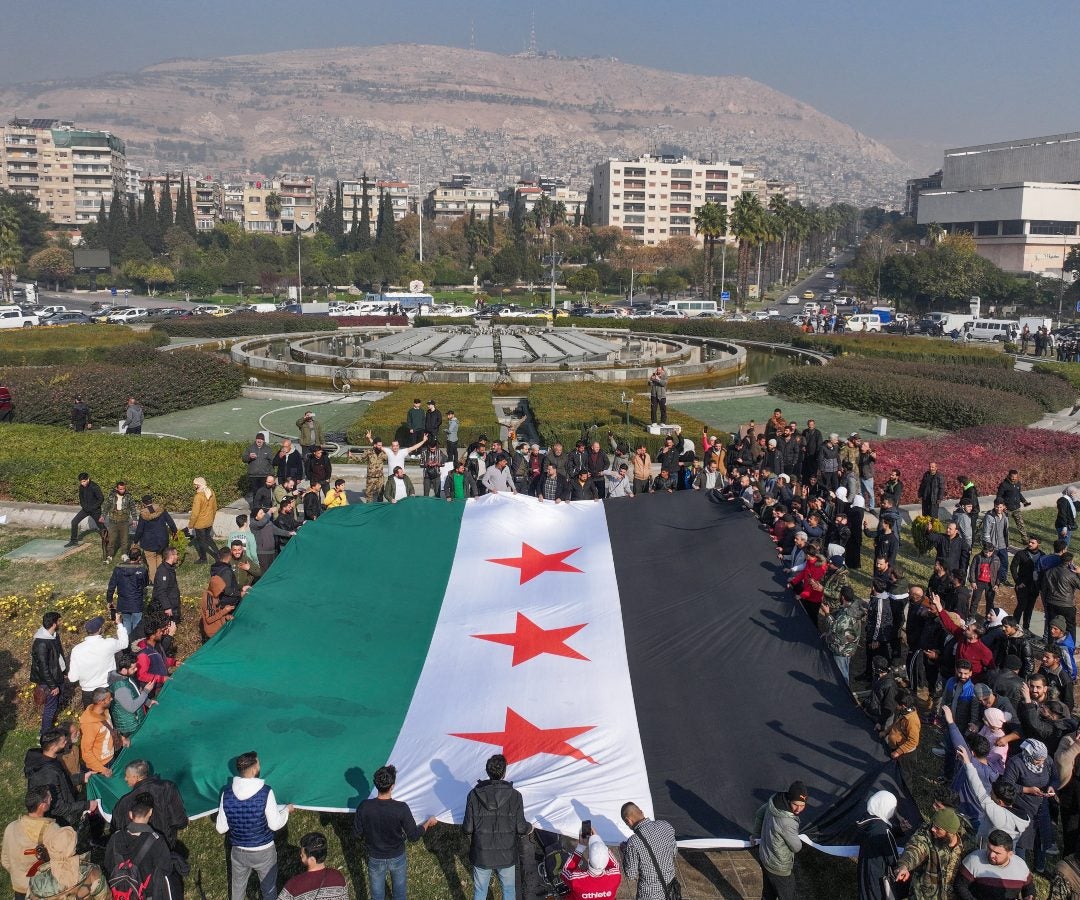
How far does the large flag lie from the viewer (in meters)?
7.60

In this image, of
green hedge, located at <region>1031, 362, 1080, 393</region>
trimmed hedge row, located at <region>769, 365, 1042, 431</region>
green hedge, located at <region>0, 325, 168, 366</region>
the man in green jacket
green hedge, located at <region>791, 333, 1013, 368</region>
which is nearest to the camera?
the man in green jacket

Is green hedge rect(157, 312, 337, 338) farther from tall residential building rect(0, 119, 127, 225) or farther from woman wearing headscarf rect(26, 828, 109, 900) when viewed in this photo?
tall residential building rect(0, 119, 127, 225)

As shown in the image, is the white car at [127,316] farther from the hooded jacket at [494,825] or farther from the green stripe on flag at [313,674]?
the hooded jacket at [494,825]

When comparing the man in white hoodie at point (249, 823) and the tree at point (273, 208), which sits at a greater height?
the tree at point (273, 208)

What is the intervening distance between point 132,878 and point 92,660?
3.46 metres

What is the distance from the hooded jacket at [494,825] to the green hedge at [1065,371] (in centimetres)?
3016

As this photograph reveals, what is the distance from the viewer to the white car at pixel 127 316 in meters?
61.9

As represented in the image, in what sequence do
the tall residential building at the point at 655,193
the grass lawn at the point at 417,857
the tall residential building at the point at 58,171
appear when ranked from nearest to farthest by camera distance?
the grass lawn at the point at 417,857, the tall residential building at the point at 58,171, the tall residential building at the point at 655,193

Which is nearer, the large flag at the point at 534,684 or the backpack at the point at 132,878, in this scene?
the backpack at the point at 132,878

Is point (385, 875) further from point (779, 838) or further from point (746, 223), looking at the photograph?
point (746, 223)

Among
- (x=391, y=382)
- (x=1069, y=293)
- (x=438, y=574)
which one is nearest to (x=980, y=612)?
(x=438, y=574)

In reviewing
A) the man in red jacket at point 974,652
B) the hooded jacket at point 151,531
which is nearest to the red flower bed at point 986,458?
the man in red jacket at point 974,652

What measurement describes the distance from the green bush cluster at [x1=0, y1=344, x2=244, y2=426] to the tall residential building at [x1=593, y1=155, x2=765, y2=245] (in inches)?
6412

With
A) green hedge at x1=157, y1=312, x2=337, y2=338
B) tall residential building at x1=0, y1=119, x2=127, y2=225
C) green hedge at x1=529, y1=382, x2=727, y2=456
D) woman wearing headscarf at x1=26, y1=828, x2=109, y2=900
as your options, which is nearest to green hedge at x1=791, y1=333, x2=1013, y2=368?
green hedge at x1=529, y1=382, x2=727, y2=456
